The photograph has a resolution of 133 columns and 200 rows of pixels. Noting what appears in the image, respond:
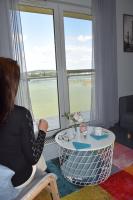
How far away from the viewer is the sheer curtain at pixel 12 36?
2062 millimetres

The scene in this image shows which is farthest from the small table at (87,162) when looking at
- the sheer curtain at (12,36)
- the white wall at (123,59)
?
the white wall at (123,59)

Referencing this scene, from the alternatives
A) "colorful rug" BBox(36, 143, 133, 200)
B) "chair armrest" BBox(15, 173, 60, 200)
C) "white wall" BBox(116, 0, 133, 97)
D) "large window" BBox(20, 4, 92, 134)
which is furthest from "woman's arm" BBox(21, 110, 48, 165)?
"white wall" BBox(116, 0, 133, 97)

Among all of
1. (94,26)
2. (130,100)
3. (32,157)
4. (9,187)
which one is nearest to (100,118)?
(130,100)

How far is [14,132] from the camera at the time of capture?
3.54ft

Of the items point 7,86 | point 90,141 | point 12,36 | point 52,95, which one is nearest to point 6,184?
point 7,86

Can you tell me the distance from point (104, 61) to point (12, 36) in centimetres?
141

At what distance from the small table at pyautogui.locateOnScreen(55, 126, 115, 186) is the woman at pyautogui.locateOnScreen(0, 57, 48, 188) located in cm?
71

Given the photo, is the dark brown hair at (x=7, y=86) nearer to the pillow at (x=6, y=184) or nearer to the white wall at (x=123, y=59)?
the pillow at (x=6, y=184)

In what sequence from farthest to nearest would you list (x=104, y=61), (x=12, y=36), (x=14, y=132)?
(x=104, y=61) → (x=12, y=36) → (x=14, y=132)

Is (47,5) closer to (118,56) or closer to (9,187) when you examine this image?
(118,56)

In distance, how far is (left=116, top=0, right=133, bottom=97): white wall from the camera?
10.6 feet

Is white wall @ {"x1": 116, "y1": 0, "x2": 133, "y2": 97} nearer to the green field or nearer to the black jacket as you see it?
the green field

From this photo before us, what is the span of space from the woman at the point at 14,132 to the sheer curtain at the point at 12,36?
113 centimetres

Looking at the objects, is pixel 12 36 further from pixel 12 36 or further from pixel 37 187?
pixel 37 187
